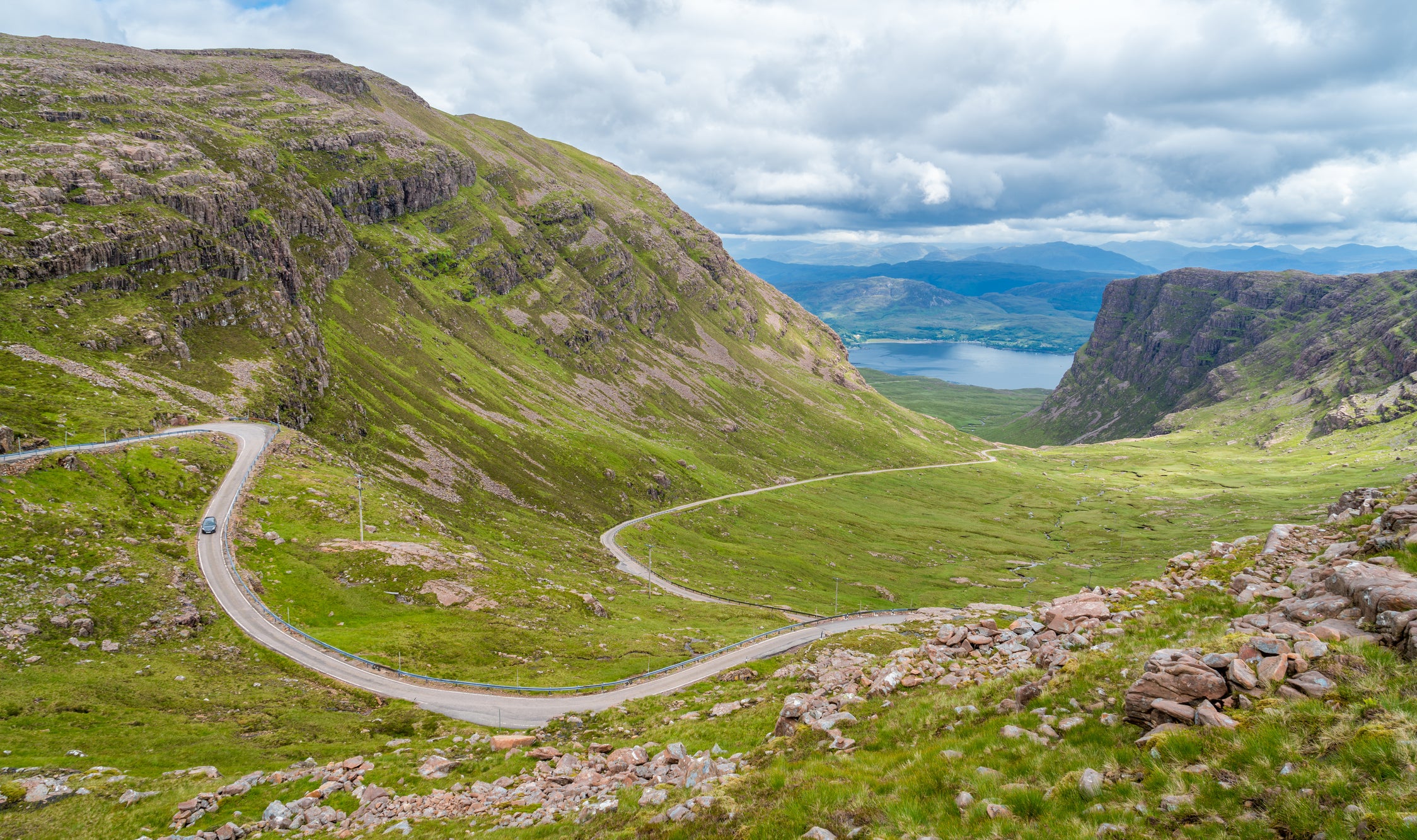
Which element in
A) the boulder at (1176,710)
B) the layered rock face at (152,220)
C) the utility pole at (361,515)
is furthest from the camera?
the layered rock face at (152,220)

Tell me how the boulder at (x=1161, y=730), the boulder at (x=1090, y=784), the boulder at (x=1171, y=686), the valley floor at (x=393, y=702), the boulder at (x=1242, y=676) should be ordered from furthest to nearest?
the boulder at (x=1171, y=686) < the boulder at (x=1242, y=676) < the boulder at (x=1161, y=730) < the valley floor at (x=393, y=702) < the boulder at (x=1090, y=784)

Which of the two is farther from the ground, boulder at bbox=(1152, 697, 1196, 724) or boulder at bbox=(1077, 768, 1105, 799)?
boulder at bbox=(1152, 697, 1196, 724)

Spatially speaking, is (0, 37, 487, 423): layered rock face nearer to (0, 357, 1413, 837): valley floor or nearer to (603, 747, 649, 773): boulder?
(0, 357, 1413, 837): valley floor

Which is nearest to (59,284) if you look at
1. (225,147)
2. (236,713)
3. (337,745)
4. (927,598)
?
(225,147)

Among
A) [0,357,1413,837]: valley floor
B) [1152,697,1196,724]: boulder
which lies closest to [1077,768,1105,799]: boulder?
[0,357,1413,837]: valley floor

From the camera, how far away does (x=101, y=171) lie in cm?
13850

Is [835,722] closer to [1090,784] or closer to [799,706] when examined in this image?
[799,706]

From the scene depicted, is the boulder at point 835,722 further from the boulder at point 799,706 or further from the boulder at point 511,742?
the boulder at point 511,742

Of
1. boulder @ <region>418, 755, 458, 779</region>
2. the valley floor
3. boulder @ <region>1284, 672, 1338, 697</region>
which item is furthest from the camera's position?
boulder @ <region>418, 755, 458, 779</region>

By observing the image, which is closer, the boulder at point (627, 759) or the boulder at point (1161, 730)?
the boulder at point (1161, 730)

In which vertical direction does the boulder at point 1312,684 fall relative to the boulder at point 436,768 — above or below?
above

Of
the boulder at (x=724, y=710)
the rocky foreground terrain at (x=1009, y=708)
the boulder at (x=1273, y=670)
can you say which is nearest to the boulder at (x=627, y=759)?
the rocky foreground terrain at (x=1009, y=708)

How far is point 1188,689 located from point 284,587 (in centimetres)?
7565

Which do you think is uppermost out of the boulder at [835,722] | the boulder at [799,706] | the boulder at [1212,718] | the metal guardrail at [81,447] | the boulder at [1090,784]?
the boulder at [1212,718]
